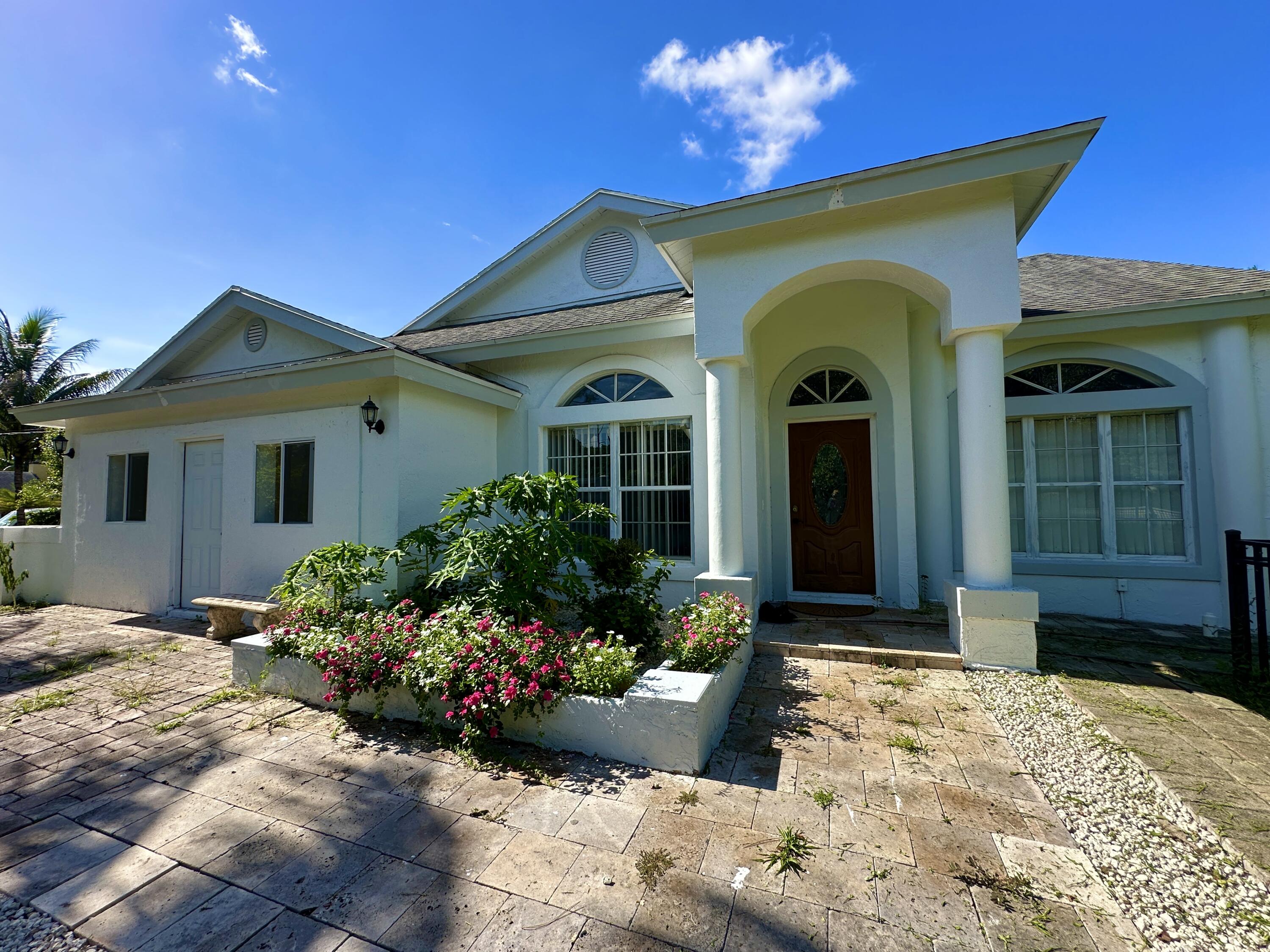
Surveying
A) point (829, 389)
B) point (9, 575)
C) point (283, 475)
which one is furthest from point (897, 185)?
point (9, 575)

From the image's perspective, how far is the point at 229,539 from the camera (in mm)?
6715

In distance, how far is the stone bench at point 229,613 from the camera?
5.75 metres

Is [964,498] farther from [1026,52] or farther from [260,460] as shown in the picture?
[260,460]

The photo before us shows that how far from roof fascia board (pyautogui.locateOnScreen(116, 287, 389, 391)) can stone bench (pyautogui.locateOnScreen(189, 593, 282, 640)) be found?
3162 millimetres

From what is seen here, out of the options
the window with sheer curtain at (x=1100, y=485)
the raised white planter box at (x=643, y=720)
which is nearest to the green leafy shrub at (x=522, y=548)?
the raised white planter box at (x=643, y=720)

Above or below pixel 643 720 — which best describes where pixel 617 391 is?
above

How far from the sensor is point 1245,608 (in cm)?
436

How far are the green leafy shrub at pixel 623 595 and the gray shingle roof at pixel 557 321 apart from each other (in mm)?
2957

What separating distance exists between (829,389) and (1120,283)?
3929 millimetres

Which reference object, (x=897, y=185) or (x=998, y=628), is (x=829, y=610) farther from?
(x=897, y=185)

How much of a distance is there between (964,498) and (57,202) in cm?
1157

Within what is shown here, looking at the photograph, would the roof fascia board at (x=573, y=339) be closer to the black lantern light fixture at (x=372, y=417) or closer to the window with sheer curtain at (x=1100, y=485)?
the black lantern light fixture at (x=372, y=417)

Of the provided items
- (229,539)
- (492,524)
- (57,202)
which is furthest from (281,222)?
(492,524)

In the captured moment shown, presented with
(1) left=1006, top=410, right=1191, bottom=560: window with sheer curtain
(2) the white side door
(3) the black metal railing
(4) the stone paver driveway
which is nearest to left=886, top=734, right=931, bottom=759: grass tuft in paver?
(4) the stone paver driveway
